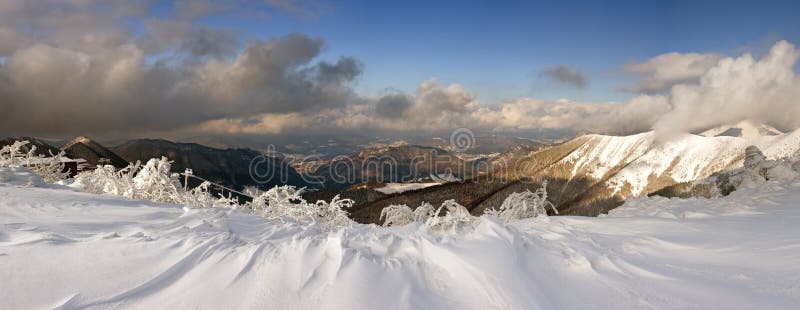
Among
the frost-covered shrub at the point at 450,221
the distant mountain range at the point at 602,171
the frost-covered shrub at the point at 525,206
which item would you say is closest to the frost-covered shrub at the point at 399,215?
the frost-covered shrub at the point at 525,206

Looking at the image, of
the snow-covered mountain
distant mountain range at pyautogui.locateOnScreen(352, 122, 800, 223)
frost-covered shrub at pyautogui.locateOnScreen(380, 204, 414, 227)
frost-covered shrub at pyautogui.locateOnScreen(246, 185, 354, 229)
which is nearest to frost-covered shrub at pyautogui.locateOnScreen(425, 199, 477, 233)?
frost-covered shrub at pyautogui.locateOnScreen(246, 185, 354, 229)

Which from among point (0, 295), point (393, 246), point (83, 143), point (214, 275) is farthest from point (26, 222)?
point (83, 143)

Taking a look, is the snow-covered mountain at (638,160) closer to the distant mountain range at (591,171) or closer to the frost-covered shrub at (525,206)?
the distant mountain range at (591,171)

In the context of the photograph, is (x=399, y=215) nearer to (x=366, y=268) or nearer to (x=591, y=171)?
(x=366, y=268)

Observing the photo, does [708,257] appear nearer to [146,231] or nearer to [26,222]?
[146,231]

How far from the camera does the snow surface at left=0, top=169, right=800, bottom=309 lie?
2500 millimetres

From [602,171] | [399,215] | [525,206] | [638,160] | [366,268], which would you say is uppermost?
[366,268]

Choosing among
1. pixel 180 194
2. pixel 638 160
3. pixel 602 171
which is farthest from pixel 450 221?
pixel 602 171

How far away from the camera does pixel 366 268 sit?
112 inches

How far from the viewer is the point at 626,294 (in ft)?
9.50

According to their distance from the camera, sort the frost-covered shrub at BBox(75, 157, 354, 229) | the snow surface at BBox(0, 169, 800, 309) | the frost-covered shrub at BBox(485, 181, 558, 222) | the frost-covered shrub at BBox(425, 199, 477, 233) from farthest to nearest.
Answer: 1. the frost-covered shrub at BBox(485, 181, 558, 222)
2. the frost-covered shrub at BBox(75, 157, 354, 229)
3. the frost-covered shrub at BBox(425, 199, 477, 233)
4. the snow surface at BBox(0, 169, 800, 309)

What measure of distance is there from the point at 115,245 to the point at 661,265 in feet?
15.9

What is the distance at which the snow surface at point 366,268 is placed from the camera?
2500mm

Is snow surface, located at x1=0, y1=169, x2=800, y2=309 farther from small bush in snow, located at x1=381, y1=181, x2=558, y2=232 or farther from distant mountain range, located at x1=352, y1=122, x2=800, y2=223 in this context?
distant mountain range, located at x1=352, y1=122, x2=800, y2=223
